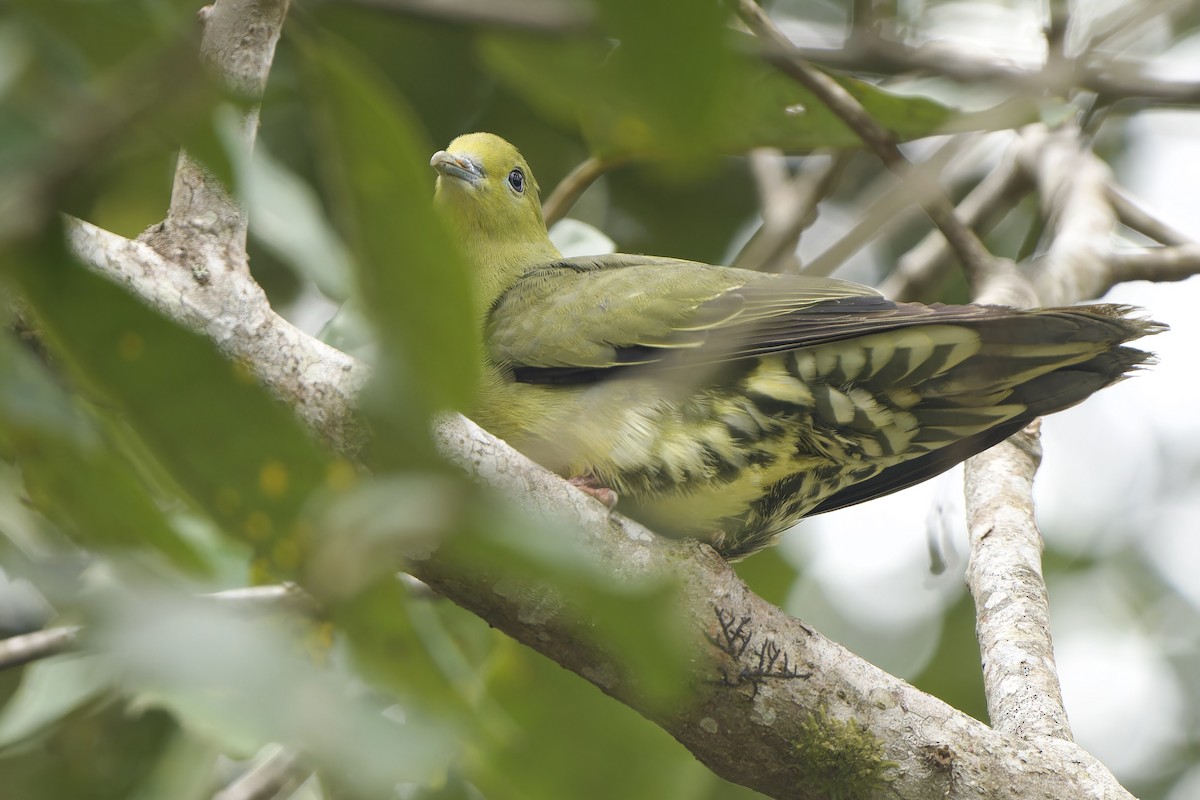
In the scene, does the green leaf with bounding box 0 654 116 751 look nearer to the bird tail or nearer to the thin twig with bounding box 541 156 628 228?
the bird tail

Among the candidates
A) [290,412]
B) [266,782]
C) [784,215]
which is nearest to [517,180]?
[784,215]

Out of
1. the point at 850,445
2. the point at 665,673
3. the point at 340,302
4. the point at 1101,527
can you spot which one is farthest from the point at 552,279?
the point at 1101,527

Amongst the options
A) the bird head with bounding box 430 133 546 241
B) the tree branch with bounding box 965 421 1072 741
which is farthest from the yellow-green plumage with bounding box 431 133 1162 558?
the bird head with bounding box 430 133 546 241

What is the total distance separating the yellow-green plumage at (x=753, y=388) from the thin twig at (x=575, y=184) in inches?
34.4

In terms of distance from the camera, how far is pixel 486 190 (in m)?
4.72

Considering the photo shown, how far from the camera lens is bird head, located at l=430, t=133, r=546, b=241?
4684 mm

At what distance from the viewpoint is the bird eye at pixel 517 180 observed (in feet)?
15.8

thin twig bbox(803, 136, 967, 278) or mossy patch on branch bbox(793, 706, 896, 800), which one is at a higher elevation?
thin twig bbox(803, 136, 967, 278)

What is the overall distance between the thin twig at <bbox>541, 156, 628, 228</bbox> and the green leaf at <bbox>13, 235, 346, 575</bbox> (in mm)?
3304

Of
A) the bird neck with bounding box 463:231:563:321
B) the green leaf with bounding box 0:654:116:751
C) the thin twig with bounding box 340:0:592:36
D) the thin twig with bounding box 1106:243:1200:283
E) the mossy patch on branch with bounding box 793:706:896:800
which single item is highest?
the thin twig with bounding box 1106:243:1200:283

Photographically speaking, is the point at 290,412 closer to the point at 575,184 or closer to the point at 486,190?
the point at 486,190

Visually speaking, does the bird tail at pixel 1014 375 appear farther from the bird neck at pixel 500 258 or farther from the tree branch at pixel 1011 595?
the bird neck at pixel 500 258

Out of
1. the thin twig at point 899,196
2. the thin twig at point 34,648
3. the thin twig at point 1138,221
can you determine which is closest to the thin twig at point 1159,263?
the thin twig at point 1138,221

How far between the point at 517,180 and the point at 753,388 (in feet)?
5.62
